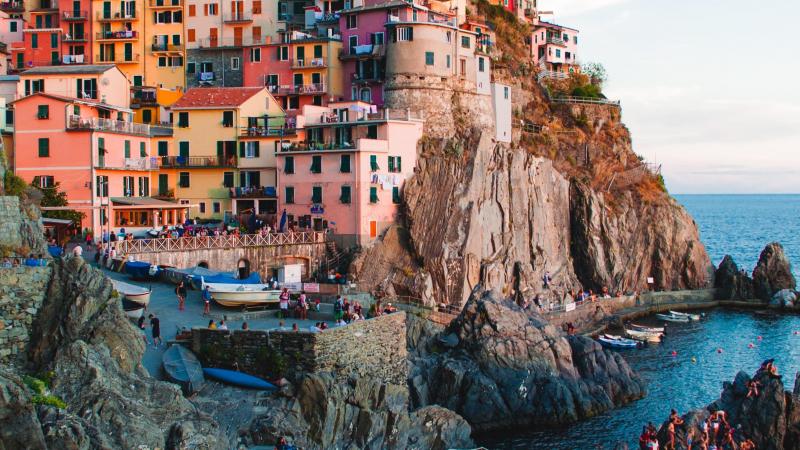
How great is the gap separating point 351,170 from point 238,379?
35256 mm

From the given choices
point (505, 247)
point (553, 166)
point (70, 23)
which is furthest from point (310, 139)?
point (70, 23)

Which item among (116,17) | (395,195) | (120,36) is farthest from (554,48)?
(116,17)

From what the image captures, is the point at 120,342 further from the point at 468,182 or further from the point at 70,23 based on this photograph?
the point at 70,23

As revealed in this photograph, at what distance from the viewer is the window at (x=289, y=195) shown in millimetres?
71625

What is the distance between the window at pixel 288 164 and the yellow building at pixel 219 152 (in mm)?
2038

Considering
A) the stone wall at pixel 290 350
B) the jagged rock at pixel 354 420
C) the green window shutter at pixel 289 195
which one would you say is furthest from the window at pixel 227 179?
the jagged rock at pixel 354 420

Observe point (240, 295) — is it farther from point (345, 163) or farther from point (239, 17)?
point (239, 17)

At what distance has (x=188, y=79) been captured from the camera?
86.6m

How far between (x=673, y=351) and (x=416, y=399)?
28.4 metres

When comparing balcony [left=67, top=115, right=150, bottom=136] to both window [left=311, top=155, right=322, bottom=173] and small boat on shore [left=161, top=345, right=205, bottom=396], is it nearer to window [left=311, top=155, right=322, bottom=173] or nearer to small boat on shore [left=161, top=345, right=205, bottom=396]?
window [left=311, top=155, right=322, bottom=173]

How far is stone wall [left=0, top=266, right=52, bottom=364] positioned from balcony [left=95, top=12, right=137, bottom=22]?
59046mm

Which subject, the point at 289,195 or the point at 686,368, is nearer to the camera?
the point at 686,368

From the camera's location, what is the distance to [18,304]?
30.2 m

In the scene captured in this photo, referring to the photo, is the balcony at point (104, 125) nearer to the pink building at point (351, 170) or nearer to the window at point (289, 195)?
the pink building at point (351, 170)
